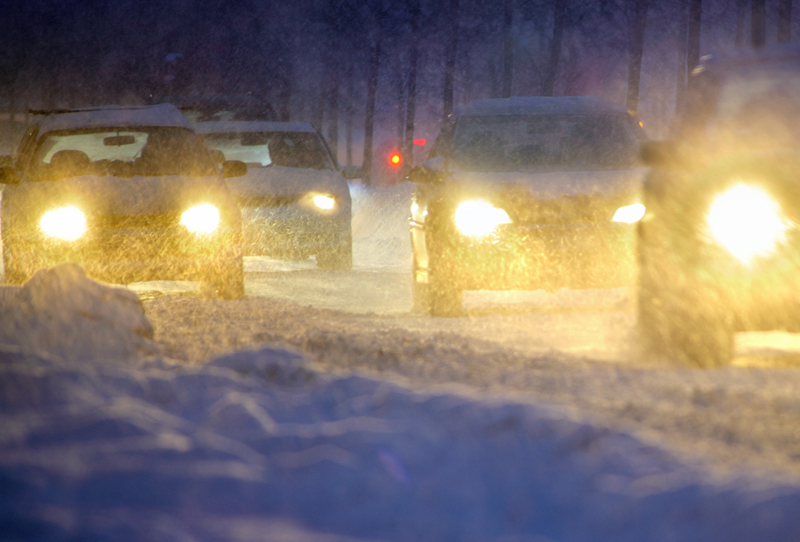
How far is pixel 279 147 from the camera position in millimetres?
11625

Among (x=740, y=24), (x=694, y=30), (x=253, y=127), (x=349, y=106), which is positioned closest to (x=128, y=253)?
(x=253, y=127)

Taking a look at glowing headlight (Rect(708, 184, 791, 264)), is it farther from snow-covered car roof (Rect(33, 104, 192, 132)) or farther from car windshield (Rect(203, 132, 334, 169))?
car windshield (Rect(203, 132, 334, 169))

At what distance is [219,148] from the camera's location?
1186cm

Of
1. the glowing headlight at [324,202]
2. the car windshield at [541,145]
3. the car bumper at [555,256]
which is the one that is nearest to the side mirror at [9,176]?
the glowing headlight at [324,202]

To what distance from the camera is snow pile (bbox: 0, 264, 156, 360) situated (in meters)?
4.75

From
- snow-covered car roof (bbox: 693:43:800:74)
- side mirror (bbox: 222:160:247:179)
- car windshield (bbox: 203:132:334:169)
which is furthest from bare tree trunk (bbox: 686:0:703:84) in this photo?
snow-covered car roof (bbox: 693:43:800:74)

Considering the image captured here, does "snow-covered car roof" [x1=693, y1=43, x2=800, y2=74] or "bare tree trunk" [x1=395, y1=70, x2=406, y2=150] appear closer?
"snow-covered car roof" [x1=693, y1=43, x2=800, y2=74]

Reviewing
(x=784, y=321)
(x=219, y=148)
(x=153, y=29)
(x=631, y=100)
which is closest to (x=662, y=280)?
(x=784, y=321)

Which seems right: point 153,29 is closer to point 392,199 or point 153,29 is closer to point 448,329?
point 392,199

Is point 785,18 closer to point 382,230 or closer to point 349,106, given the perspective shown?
point 382,230

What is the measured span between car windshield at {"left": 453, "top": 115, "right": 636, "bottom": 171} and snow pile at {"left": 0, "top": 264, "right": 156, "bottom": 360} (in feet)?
10.5

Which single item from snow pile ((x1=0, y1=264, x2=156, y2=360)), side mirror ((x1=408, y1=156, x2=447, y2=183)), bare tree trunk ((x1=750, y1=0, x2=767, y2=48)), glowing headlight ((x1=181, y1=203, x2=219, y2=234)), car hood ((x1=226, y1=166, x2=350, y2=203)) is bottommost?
snow pile ((x1=0, y1=264, x2=156, y2=360))

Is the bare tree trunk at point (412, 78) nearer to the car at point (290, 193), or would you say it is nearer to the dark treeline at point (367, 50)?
the dark treeline at point (367, 50)

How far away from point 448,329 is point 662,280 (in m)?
1.99
